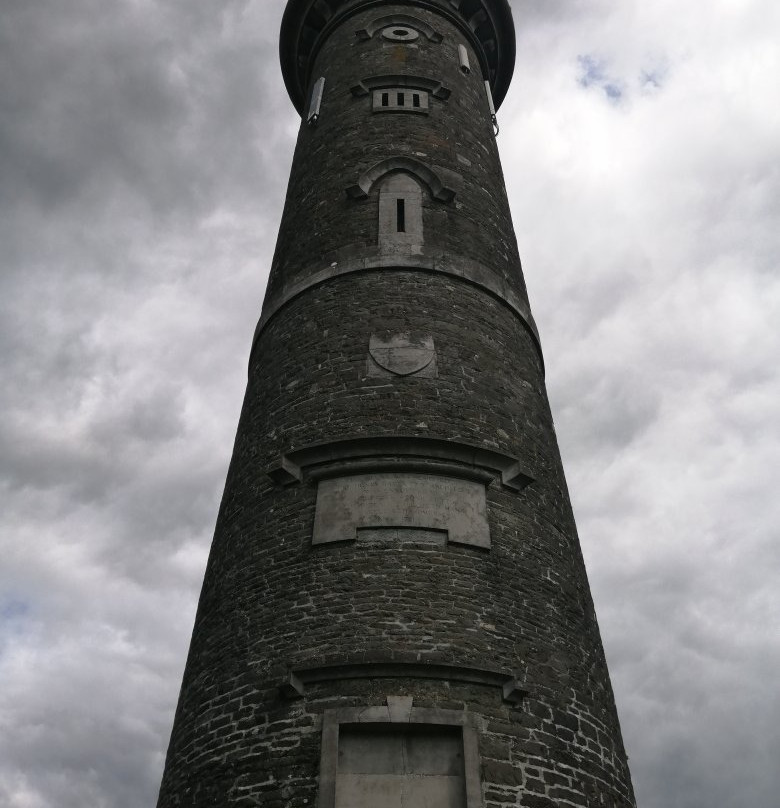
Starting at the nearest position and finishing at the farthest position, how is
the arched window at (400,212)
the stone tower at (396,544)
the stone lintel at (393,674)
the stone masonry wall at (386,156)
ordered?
the stone tower at (396,544), the stone lintel at (393,674), the arched window at (400,212), the stone masonry wall at (386,156)

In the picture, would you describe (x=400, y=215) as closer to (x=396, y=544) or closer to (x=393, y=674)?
(x=396, y=544)

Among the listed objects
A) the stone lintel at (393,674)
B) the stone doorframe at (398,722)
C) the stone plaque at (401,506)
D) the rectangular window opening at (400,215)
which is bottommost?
the stone doorframe at (398,722)

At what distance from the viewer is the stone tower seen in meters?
8.41

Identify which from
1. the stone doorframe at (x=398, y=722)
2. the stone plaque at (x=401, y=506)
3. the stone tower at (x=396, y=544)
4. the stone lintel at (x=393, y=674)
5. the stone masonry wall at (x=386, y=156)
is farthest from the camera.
→ the stone masonry wall at (x=386, y=156)

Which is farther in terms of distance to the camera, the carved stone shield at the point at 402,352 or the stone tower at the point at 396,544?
the carved stone shield at the point at 402,352

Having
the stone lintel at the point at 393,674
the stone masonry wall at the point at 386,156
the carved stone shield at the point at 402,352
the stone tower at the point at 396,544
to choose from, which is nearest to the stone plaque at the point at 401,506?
the stone tower at the point at 396,544

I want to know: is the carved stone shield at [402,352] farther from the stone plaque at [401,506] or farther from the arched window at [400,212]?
the arched window at [400,212]

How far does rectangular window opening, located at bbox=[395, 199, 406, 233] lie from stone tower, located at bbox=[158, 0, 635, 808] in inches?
1.3

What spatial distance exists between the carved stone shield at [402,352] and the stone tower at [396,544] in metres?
0.03

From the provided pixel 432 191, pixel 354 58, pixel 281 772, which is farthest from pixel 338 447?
pixel 354 58

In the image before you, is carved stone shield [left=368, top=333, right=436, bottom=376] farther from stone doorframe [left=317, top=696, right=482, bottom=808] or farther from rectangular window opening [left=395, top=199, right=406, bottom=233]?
stone doorframe [left=317, top=696, right=482, bottom=808]

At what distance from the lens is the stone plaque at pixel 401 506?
32.4 ft

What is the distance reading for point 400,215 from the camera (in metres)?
13.8

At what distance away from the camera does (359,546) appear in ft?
31.9
